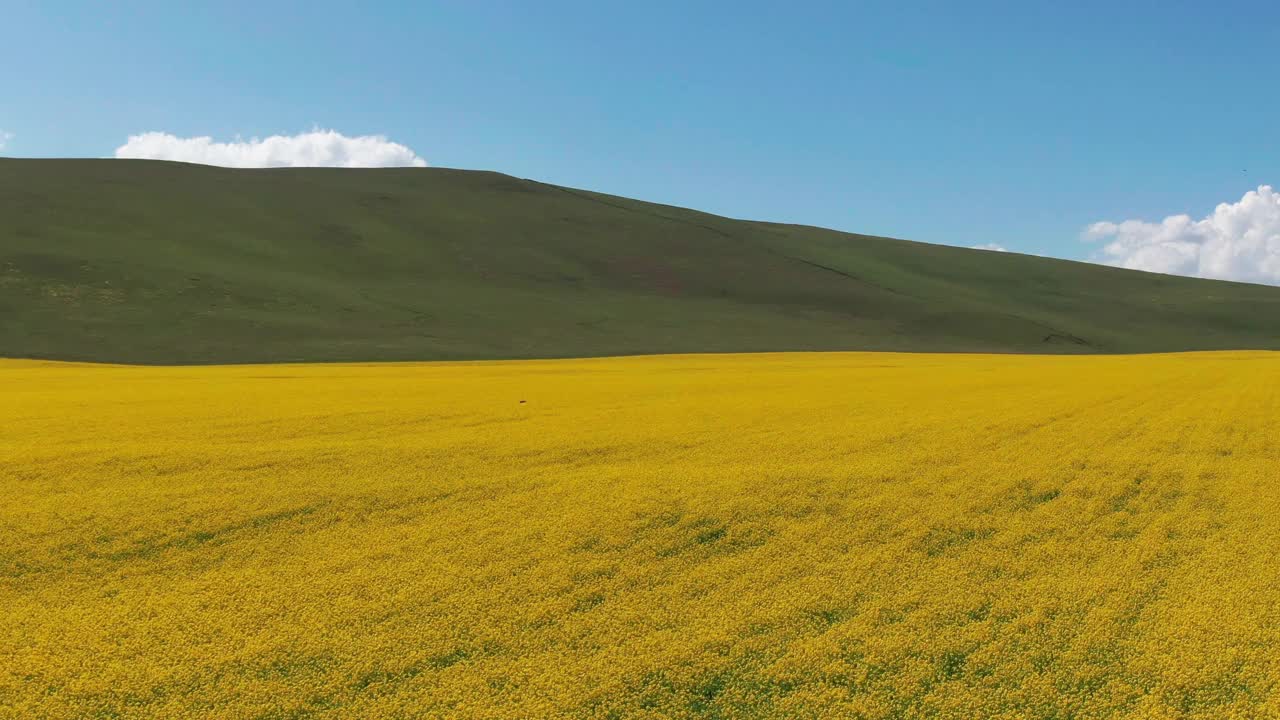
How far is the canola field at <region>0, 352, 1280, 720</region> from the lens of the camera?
4.27 m

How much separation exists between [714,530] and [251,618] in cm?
312

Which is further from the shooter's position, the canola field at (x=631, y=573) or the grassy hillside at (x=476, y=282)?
the grassy hillside at (x=476, y=282)

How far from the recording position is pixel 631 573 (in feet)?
18.4

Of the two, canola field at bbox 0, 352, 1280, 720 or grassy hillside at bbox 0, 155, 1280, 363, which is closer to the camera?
canola field at bbox 0, 352, 1280, 720

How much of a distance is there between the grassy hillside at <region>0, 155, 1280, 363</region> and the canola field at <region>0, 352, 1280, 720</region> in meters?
30.7

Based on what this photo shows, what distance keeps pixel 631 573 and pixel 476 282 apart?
5885 cm

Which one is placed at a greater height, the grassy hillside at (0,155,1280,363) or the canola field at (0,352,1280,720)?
the grassy hillside at (0,155,1280,363)

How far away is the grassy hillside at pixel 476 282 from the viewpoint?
44.1 meters

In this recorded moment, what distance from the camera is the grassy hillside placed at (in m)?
44.1

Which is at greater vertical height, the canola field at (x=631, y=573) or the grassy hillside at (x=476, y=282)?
the grassy hillside at (x=476, y=282)

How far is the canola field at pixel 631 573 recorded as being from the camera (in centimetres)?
427

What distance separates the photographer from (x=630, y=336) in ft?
167

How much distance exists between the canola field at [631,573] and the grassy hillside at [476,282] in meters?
30.7

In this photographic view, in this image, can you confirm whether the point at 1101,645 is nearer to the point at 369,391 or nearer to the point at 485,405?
the point at 485,405
